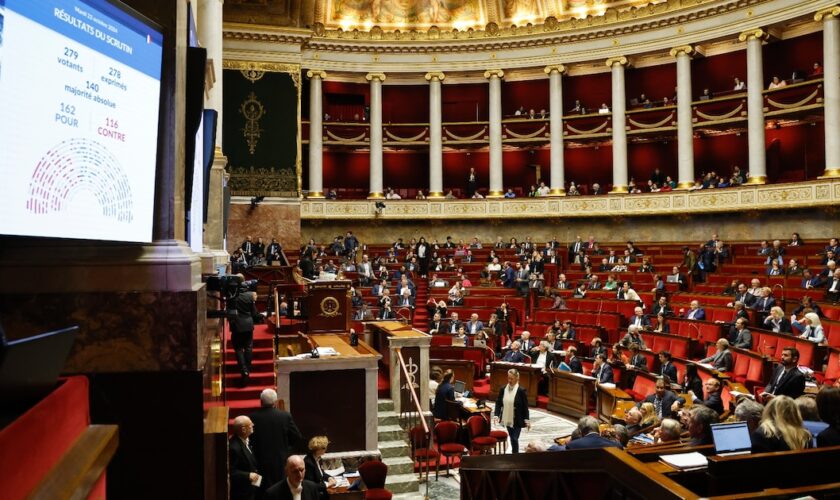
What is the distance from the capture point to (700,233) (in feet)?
77.1

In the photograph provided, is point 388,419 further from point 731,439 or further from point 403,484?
point 731,439

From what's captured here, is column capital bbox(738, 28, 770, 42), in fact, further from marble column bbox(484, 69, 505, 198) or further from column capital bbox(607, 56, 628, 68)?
marble column bbox(484, 69, 505, 198)

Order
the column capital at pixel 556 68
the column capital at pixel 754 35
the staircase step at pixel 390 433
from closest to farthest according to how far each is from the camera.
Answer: the staircase step at pixel 390 433 < the column capital at pixel 754 35 < the column capital at pixel 556 68

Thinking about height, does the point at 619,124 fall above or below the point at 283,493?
above

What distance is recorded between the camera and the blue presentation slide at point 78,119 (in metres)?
2.15

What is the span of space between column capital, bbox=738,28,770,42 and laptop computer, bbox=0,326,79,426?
82.6 feet

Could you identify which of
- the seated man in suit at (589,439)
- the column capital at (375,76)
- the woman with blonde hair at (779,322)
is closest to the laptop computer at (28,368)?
the seated man in suit at (589,439)

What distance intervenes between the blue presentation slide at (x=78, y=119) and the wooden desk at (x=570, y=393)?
10717 millimetres

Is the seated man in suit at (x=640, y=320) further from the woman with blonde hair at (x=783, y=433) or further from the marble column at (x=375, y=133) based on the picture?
the marble column at (x=375, y=133)

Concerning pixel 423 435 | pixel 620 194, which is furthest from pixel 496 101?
pixel 423 435

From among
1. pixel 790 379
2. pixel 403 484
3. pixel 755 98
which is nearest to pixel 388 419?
pixel 403 484

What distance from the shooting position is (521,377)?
14258mm

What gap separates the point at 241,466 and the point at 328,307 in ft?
20.2

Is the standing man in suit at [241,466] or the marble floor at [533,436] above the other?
the standing man in suit at [241,466]
